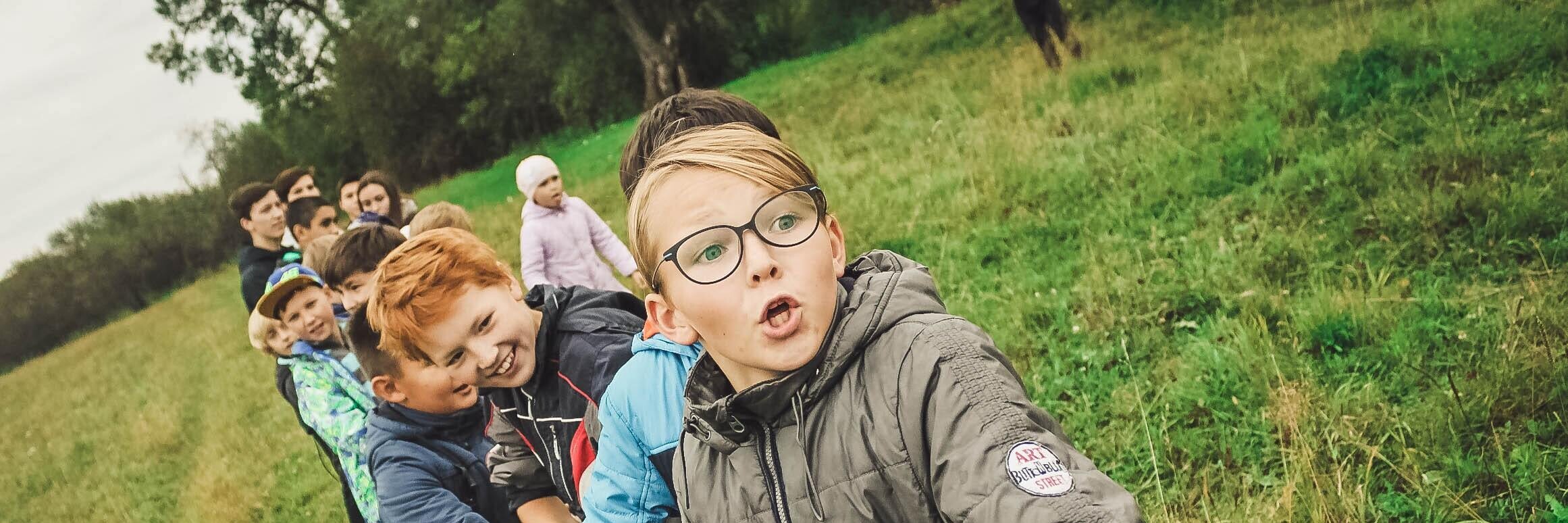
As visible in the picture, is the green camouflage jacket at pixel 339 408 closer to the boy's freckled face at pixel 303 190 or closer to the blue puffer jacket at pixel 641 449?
the blue puffer jacket at pixel 641 449

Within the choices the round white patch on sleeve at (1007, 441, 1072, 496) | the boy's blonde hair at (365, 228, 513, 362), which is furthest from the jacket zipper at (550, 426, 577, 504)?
the round white patch on sleeve at (1007, 441, 1072, 496)

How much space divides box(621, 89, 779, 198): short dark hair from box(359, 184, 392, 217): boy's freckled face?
4376 millimetres

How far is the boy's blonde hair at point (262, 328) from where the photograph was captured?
149 inches

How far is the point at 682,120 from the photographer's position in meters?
2.35

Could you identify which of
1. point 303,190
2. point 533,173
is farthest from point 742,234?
point 303,190

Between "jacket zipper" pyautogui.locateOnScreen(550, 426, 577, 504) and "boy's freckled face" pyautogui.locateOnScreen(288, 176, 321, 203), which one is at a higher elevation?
"boy's freckled face" pyautogui.locateOnScreen(288, 176, 321, 203)

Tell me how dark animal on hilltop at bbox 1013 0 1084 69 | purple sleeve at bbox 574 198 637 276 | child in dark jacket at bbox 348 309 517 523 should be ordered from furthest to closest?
1. dark animal on hilltop at bbox 1013 0 1084 69
2. purple sleeve at bbox 574 198 637 276
3. child in dark jacket at bbox 348 309 517 523

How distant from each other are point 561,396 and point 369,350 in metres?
0.95

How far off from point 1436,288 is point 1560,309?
481 millimetres

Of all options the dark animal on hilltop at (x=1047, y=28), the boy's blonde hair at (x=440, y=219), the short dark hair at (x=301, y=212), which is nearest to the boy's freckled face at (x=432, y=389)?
the boy's blonde hair at (x=440, y=219)

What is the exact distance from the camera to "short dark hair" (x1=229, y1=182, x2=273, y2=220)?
18.8 ft

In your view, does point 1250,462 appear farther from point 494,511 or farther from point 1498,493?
point 494,511

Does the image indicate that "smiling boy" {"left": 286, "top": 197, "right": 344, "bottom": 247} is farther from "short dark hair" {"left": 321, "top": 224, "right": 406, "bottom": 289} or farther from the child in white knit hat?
"short dark hair" {"left": 321, "top": 224, "right": 406, "bottom": 289}

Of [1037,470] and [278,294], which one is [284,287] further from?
[1037,470]
